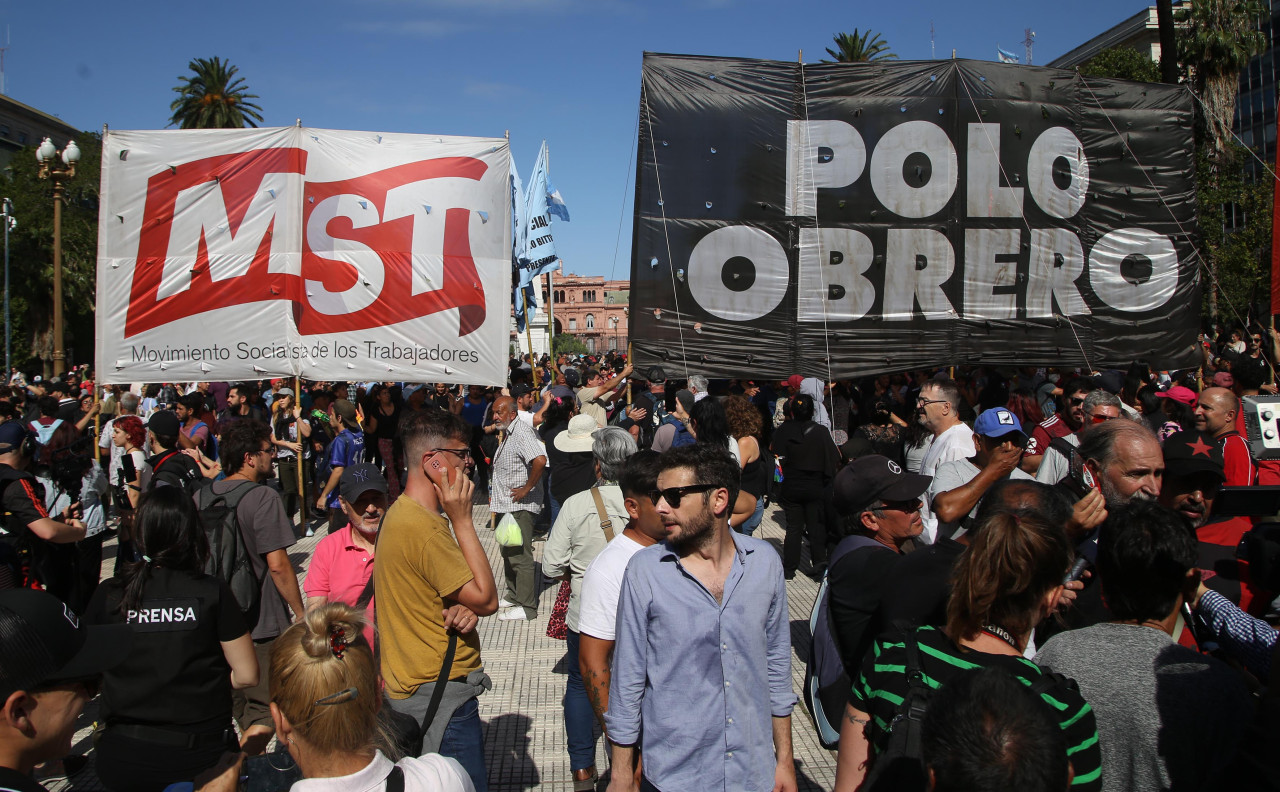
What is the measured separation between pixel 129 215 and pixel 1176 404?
34.5ft


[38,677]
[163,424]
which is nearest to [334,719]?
[38,677]

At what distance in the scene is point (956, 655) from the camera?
2.14 meters

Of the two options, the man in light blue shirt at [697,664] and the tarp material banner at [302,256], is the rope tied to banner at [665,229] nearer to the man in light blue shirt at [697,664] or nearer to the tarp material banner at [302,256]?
the tarp material banner at [302,256]

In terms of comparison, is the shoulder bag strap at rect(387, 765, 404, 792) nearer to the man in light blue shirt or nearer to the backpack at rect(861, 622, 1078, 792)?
the man in light blue shirt

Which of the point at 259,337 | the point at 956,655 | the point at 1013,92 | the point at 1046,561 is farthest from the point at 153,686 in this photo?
the point at 1013,92

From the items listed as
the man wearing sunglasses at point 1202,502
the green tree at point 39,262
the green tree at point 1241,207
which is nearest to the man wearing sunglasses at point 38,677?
the man wearing sunglasses at point 1202,502

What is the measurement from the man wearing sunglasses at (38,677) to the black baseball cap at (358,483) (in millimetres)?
2315

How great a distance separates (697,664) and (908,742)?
0.75 metres

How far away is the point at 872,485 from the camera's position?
3012mm

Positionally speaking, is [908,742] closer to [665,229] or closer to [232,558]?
[232,558]

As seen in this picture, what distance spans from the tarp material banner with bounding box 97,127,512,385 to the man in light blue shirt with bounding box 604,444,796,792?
20.9ft

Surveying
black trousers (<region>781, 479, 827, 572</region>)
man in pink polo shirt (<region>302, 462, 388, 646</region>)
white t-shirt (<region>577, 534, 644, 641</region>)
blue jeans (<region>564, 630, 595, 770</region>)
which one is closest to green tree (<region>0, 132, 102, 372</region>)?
black trousers (<region>781, 479, 827, 572</region>)

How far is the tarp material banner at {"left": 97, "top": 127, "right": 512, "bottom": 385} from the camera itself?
838 cm

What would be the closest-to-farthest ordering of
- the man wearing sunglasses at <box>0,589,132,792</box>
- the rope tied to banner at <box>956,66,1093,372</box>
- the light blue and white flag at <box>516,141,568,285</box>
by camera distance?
1. the man wearing sunglasses at <box>0,589,132,792</box>
2. the rope tied to banner at <box>956,66,1093,372</box>
3. the light blue and white flag at <box>516,141,568,285</box>
